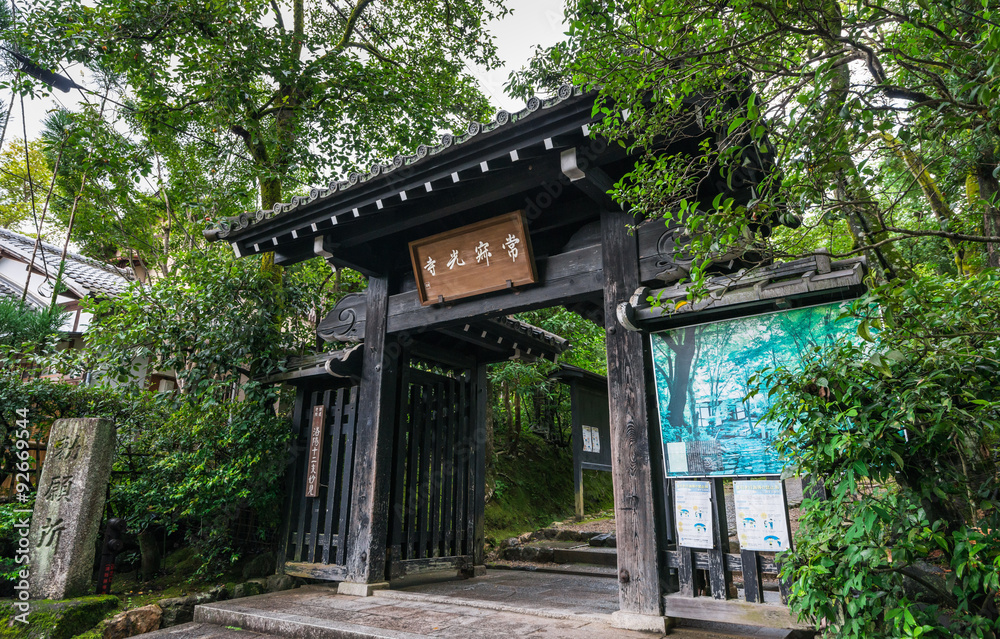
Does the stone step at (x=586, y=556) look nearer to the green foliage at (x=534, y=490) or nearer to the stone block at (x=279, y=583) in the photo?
the green foliage at (x=534, y=490)

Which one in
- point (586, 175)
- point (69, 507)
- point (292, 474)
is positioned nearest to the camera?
point (586, 175)

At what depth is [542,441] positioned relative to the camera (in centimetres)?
1619

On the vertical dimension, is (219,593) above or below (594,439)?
below

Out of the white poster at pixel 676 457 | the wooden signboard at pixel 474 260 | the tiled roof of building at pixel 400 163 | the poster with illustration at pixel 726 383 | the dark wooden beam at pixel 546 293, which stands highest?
the tiled roof of building at pixel 400 163

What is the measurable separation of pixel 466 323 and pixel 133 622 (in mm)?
4551

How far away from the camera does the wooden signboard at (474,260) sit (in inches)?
227

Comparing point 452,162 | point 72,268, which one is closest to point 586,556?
point 452,162

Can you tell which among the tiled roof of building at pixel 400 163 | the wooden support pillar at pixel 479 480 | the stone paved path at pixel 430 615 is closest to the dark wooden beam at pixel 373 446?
the stone paved path at pixel 430 615

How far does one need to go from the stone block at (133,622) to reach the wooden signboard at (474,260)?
4.26 m

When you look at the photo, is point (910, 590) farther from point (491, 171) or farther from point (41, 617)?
point (41, 617)

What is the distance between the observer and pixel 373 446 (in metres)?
6.67

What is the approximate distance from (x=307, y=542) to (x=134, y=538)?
2284 mm

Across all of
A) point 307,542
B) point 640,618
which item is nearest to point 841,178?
point 640,618

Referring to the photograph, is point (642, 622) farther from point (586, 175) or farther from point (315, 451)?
point (315, 451)
